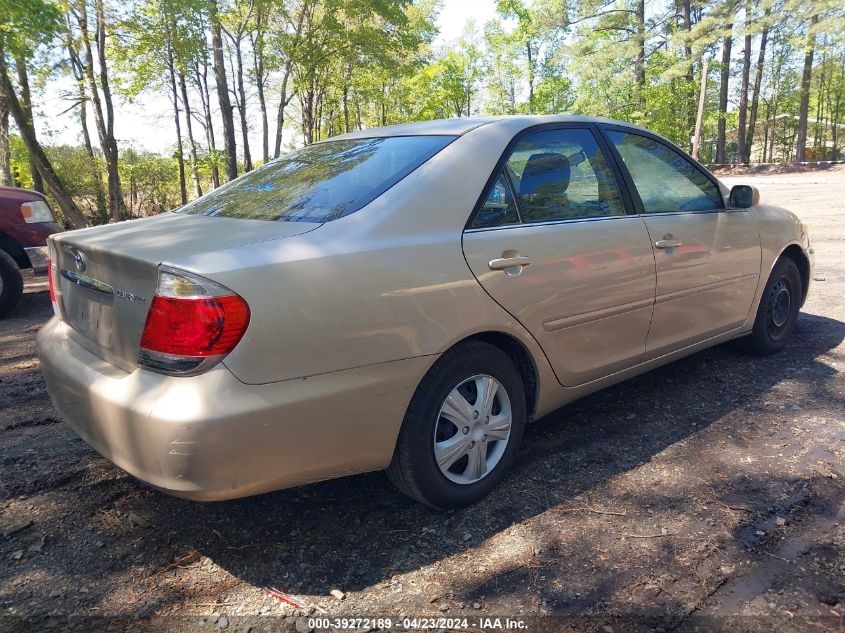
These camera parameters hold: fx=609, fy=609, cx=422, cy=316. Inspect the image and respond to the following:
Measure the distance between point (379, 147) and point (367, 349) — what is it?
1198mm

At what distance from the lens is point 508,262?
254 centimetres

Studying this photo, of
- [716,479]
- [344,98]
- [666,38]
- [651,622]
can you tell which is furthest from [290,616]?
[666,38]

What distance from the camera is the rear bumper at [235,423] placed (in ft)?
6.20

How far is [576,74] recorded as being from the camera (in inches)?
1346

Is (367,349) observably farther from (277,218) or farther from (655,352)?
(655,352)

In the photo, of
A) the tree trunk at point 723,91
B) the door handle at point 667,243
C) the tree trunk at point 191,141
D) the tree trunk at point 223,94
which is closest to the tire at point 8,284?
the door handle at point 667,243

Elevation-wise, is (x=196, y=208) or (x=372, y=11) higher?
(x=372, y=11)

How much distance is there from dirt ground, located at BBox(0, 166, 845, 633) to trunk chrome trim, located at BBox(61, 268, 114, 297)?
955 mm

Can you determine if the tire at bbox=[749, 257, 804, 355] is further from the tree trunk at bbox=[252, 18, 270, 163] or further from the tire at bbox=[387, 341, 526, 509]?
the tree trunk at bbox=[252, 18, 270, 163]

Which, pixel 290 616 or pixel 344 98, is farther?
pixel 344 98

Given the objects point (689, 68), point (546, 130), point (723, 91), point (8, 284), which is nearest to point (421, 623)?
point (546, 130)

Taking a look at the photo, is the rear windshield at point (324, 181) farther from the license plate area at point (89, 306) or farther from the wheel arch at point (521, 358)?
the wheel arch at point (521, 358)

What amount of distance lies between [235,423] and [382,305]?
0.63 meters

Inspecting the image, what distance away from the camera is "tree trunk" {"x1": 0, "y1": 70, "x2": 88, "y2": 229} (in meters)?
10.9
